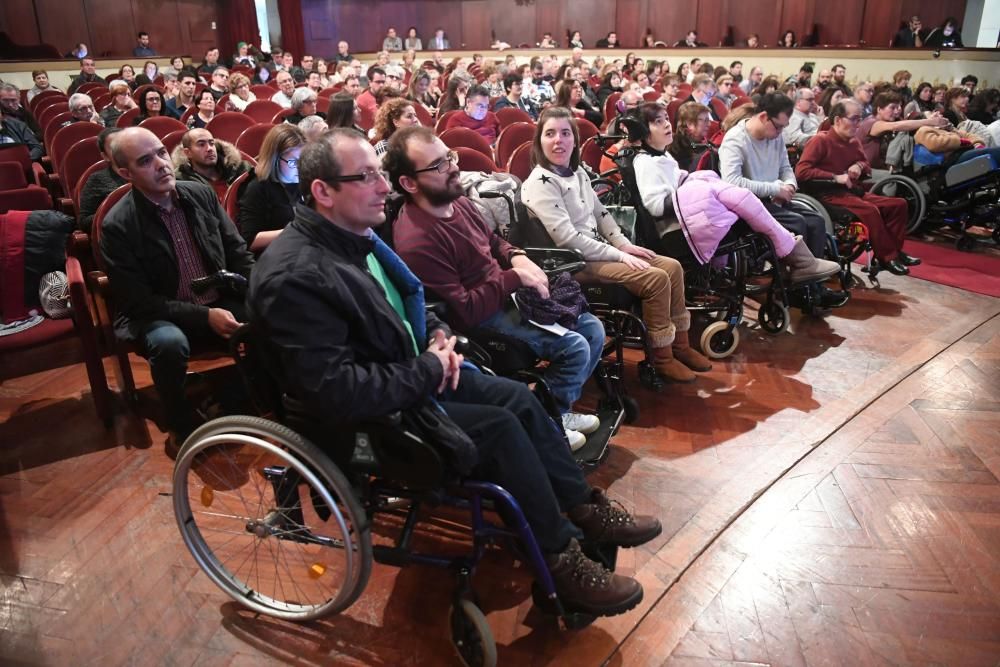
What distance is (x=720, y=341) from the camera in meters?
3.32

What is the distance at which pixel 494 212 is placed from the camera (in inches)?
109

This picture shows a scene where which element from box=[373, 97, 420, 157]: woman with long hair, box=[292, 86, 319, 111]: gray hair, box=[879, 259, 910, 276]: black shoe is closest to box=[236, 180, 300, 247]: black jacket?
box=[373, 97, 420, 157]: woman with long hair

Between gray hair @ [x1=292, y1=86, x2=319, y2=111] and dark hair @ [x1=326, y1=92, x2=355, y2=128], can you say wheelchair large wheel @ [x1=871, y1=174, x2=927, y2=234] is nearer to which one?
dark hair @ [x1=326, y1=92, x2=355, y2=128]

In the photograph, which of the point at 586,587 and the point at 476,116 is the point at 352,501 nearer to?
the point at 586,587

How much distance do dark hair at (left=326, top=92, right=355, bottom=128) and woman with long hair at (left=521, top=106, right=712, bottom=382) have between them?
1.50 meters

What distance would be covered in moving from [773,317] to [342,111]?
258 cm

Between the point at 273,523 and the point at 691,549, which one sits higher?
the point at 273,523

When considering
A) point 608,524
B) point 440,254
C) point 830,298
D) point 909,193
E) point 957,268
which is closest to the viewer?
point 608,524

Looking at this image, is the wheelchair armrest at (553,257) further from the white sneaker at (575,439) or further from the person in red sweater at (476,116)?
the person in red sweater at (476,116)

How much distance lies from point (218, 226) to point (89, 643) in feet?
4.89

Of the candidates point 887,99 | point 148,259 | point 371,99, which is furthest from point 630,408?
point 371,99

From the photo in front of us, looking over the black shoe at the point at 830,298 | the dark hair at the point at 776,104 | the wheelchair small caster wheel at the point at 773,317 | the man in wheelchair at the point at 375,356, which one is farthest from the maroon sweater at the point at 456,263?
the black shoe at the point at 830,298

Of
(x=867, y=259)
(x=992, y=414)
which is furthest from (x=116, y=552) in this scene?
(x=867, y=259)

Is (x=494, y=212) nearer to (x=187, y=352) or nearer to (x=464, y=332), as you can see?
(x=464, y=332)
